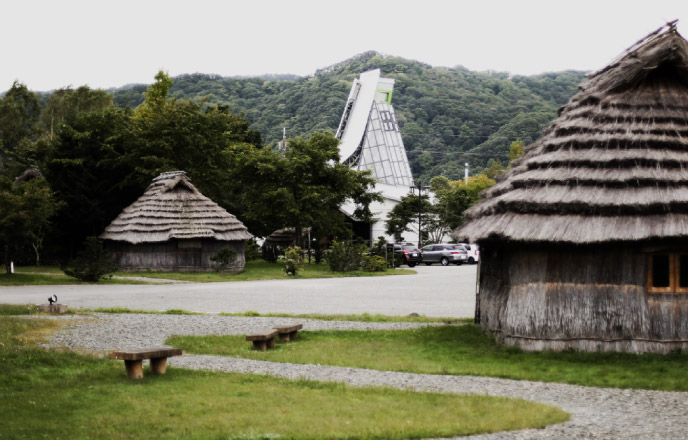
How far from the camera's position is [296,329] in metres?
16.3

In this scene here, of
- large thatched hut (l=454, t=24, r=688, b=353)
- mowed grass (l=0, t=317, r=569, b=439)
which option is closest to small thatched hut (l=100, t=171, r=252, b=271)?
large thatched hut (l=454, t=24, r=688, b=353)

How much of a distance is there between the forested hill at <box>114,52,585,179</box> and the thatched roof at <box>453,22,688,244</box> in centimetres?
9485

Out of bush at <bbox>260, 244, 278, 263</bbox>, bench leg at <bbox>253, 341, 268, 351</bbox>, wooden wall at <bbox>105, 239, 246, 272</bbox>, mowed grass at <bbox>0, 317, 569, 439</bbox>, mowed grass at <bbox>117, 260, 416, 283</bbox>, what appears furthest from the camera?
bush at <bbox>260, 244, 278, 263</bbox>

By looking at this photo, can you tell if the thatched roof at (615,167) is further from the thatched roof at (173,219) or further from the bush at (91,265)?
the thatched roof at (173,219)

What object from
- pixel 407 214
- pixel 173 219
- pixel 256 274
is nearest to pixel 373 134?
pixel 407 214

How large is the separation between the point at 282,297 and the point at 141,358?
52.1 ft

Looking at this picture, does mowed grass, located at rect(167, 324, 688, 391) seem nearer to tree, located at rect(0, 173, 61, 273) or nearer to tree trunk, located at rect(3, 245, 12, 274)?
tree, located at rect(0, 173, 61, 273)

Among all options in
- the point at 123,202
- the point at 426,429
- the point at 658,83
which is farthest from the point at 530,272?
the point at 123,202

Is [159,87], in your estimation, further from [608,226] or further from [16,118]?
[608,226]

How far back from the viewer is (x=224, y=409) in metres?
9.48

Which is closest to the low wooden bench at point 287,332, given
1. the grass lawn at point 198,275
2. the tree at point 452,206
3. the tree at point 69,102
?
the grass lawn at point 198,275

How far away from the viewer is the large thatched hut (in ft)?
43.9

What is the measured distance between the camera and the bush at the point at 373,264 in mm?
44625

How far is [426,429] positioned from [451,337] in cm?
786
